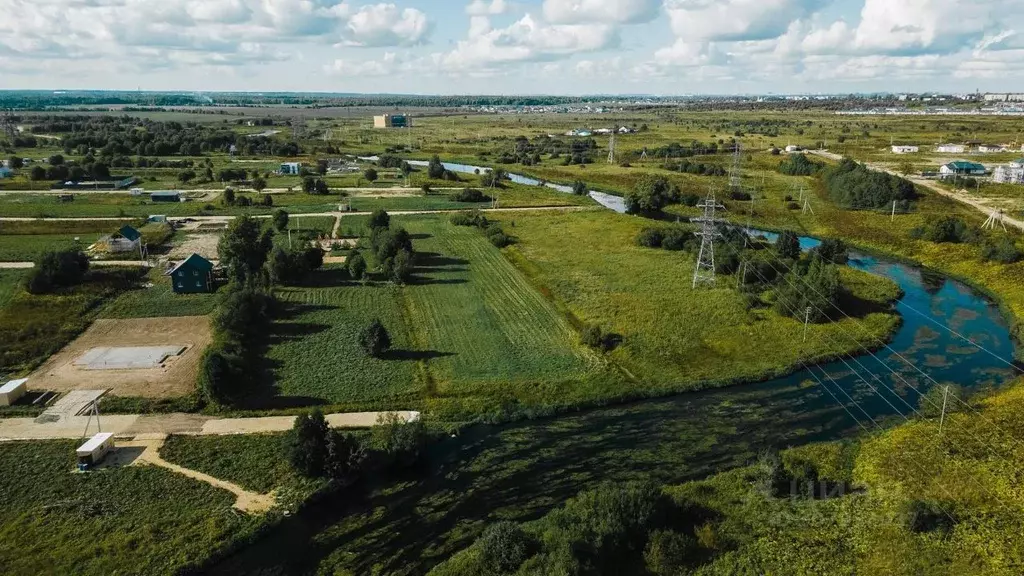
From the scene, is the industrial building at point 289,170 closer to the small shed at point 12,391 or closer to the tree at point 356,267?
the tree at point 356,267

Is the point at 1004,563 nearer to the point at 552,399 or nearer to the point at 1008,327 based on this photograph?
the point at 552,399

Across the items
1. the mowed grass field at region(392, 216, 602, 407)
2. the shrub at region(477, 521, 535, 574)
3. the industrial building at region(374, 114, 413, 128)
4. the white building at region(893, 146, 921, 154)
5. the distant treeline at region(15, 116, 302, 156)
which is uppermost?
the industrial building at region(374, 114, 413, 128)

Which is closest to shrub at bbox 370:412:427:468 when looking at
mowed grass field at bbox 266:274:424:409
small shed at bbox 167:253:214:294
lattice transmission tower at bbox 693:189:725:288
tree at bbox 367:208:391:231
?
mowed grass field at bbox 266:274:424:409

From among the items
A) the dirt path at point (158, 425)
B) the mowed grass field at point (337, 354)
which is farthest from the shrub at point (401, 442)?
the mowed grass field at point (337, 354)

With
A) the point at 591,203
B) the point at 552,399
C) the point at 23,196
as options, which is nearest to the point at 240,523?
the point at 552,399

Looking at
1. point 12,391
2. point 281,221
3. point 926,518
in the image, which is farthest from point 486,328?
point 281,221

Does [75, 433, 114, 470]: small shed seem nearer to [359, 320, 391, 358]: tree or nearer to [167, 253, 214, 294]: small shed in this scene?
[359, 320, 391, 358]: tree

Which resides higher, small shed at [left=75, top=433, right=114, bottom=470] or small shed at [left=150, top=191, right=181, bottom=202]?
small shed at [left=150, top=191, right=181, bottom=202]
